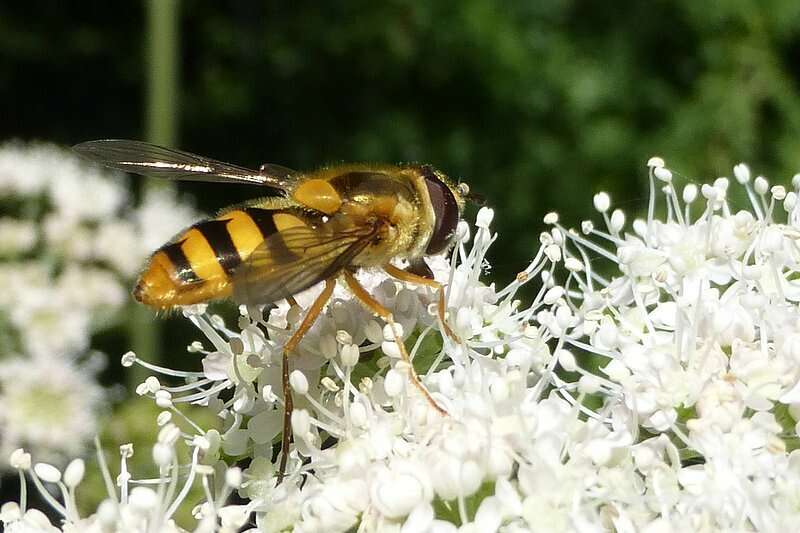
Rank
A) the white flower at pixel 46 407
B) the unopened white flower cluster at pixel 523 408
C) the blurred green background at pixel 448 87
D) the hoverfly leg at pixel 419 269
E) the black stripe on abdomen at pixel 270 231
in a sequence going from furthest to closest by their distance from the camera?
the blurred green background at pixel 448 87 → the white flower at pixel 46 407 → the hoverfly leg at pixel 419 269 → the black stripe on abdomen at pixel 270 231 → the unopened white flower cluster at pixel 523 408

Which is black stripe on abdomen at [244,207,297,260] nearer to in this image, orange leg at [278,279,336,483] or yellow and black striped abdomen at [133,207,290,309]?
yellow and black striped abdomen at [133,207,290,309]

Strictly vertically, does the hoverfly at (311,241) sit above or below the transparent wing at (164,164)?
below

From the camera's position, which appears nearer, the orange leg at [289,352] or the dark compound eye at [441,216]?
the orange leg at [289,352]

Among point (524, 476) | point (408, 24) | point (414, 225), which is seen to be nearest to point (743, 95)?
point (408, 24)

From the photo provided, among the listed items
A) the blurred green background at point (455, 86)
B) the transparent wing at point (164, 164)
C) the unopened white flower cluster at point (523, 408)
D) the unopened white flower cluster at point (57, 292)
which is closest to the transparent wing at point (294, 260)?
the unopened white flower cluster at point (523, 408)

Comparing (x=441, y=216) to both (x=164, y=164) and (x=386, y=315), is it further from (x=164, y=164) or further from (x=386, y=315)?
(x=164, y=164)

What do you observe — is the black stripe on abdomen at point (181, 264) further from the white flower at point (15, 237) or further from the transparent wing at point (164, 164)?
the white flower at point (15, 237)

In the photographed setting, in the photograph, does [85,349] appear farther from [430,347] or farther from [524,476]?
[524,476]
